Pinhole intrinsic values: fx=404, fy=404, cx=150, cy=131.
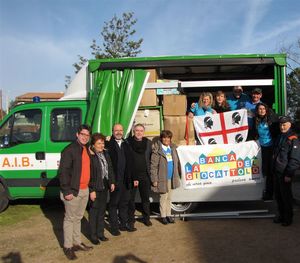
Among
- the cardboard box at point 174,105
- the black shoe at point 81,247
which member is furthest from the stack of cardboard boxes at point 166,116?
the black shoe at point 81,247

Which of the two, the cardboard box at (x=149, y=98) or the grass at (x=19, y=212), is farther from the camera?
the grass at (x=19, y=212)

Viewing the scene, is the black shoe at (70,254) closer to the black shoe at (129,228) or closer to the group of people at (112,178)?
the group of people at (112,178)

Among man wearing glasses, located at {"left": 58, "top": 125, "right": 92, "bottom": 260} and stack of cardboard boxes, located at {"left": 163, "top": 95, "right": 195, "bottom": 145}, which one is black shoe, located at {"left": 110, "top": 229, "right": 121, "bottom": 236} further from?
stack of cardboard boxes, located at {"left": 163, "top": 95, "right": 195, "bottom": 145}

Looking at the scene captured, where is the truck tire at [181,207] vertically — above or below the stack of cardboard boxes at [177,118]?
below

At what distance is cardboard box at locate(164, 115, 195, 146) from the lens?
7156 millimetres

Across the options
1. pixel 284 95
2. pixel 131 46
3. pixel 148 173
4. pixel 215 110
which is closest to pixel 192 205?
pixel 148 173

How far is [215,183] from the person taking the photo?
275 inches

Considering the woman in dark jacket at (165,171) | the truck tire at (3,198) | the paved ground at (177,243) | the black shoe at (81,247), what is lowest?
the paved ground at (177,243)

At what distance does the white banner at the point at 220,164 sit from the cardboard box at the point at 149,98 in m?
0.97

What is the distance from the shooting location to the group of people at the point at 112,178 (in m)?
5.25

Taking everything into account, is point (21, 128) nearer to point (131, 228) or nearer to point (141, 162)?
point (141, 162)

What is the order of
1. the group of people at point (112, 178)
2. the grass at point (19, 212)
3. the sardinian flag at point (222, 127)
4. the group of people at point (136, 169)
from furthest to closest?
the grass at point (19, 212), the sardinian flag at point (222, 127), the group of people at point (136, 169), the group of people at point (112, 178)

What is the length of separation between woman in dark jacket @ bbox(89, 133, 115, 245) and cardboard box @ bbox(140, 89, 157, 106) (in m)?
1.52

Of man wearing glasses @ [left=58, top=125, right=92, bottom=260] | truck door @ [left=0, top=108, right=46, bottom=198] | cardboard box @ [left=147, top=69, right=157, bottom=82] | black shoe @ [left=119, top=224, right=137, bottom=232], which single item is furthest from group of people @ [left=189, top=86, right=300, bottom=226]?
truck door @ [left=0, top=108, right=46, bottom=198]
